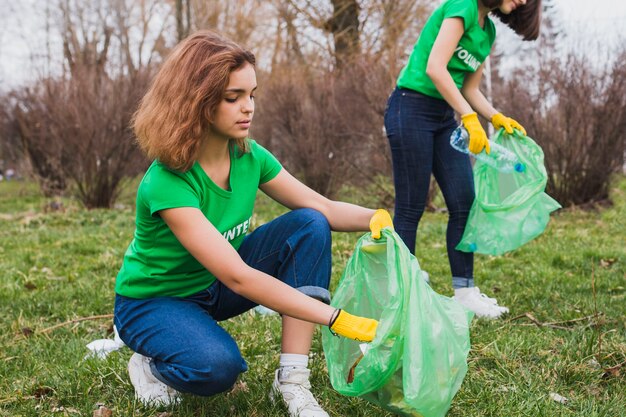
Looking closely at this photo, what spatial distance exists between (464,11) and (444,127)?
54 centimetres

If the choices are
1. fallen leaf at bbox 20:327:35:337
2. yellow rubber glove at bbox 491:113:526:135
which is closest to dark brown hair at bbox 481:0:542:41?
yellow rubber glove at bbox 491:113:526:135

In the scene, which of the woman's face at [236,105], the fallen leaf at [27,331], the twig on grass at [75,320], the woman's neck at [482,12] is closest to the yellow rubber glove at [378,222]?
the woman's face at [236,105]

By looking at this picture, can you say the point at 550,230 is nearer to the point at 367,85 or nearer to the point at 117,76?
the point at 367,85

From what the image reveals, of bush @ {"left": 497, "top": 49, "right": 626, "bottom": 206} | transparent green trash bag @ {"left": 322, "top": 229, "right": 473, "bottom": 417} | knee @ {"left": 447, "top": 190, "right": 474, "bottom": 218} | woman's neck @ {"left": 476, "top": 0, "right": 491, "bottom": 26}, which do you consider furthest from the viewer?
bush @ {"left": 497, "top": 49, "right": 626, "bottom": 206}

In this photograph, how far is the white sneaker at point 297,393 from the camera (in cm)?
189

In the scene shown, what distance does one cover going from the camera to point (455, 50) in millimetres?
2930

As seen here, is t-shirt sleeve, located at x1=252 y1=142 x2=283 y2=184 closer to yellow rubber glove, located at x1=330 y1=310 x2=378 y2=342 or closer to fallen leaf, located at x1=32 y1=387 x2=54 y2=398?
yellow rubber glove, located at x1=330 y1=310 x2=378 y2=342

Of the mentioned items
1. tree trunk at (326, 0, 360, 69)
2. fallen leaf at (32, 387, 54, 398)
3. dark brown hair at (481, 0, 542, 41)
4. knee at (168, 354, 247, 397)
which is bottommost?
fallen leaf at (32, 387, 54, 398)

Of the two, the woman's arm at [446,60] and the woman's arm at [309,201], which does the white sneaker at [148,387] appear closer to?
the woman's arm at [309,201]

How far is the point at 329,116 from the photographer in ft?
27.3

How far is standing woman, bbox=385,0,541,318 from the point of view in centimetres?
289

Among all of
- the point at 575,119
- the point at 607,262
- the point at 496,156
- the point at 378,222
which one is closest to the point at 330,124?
the point at 575,119

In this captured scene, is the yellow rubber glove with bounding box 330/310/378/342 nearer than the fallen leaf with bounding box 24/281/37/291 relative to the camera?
Yes

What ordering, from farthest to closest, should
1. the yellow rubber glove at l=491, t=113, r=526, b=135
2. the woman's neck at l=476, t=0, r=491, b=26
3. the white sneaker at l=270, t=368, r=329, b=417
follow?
the yellow rubber glove at l=491, t=113, r=526, b=135 < the woman's neck at l=476, t=0, r=491, b=26 < the white sneaker at l=270, t=368, r=329, b=417
